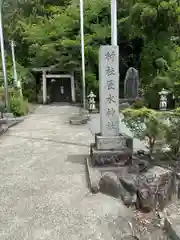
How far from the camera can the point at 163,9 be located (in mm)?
13227

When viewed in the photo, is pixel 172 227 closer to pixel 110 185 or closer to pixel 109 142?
pixel 110 185

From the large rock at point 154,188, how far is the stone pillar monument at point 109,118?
32.7 inches

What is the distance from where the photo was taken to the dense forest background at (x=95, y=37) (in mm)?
13852

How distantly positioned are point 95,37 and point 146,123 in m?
12.8

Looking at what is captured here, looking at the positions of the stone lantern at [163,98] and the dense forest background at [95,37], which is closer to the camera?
the stone lantern at [163,98]

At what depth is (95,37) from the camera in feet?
53.0

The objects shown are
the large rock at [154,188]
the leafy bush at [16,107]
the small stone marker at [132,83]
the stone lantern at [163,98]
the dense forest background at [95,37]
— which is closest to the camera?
the large rock at [154,188]

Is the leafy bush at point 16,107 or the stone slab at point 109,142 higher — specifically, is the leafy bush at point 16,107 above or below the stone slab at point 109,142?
above

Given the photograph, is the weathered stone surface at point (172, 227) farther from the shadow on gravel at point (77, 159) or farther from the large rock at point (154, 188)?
the shadow on gravel at point (77, 159)

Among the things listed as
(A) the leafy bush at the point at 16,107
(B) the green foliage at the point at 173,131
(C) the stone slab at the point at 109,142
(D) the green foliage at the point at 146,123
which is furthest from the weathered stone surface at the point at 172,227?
(A) the leafy bush at the point at 16,107

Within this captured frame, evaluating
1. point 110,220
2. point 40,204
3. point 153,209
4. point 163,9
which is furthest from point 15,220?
point 163,9

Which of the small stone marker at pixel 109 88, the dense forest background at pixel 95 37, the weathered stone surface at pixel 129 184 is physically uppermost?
the dense forest background at pixel 95 37

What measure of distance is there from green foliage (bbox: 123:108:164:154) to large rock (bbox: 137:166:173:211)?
766 millimetres

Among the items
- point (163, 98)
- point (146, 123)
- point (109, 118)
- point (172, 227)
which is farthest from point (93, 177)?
point (163, 98)
